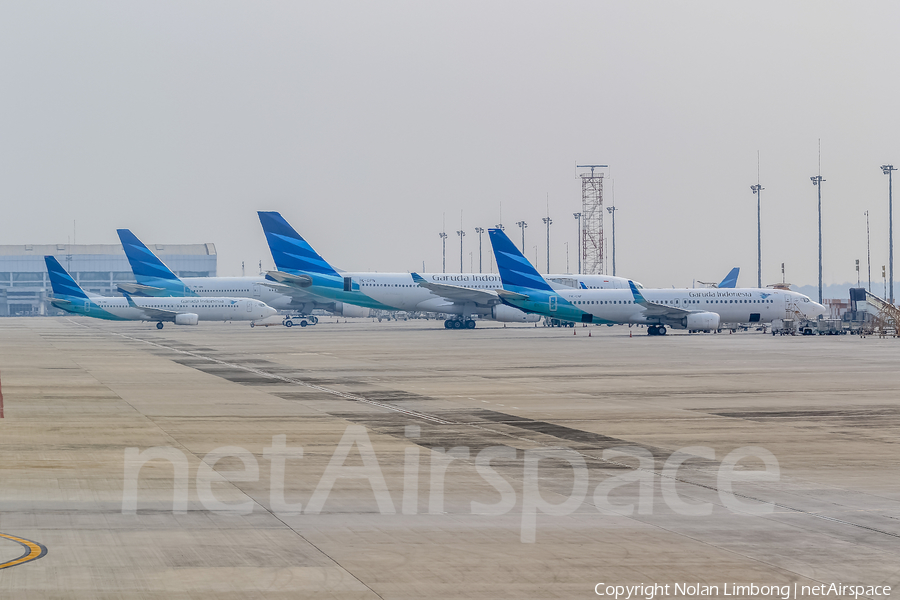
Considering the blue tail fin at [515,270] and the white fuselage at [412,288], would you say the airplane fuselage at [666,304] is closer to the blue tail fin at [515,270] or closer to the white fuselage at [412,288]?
the blue tail fin at [515,270]

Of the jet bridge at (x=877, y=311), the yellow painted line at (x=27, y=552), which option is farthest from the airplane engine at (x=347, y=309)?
the yellow painted line at (x=27, y=552)

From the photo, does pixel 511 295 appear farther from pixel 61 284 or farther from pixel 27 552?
pixel 27 552

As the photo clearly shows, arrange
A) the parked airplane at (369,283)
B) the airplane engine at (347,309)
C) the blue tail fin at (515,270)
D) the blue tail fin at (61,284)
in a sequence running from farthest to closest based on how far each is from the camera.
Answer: the blue tail fin at (61,284)
the airplane engine at (347,309)
the parked airplane at (369,283)
the blue tail fin at (515,270)

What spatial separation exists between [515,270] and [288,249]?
2172 centimetres

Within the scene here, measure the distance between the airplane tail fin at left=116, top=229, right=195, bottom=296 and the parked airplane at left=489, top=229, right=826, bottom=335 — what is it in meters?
40.7

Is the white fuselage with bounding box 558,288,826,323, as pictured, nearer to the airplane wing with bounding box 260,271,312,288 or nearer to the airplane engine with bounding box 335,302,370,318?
the airplane wing with bounding box 260,271,312,288

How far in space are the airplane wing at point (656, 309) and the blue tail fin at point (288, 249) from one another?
27494 mm

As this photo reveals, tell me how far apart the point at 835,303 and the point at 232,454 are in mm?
88113

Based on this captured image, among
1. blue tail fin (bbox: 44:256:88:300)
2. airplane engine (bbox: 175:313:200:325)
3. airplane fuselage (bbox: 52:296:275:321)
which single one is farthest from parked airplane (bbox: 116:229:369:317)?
airplane engine (bbox: 175:313:200:325)

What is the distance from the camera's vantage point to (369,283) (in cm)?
9031

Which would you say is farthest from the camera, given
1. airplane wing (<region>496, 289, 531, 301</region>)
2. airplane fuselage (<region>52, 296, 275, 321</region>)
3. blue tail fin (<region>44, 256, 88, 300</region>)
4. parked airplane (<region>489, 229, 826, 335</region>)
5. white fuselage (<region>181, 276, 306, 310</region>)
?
white fuselage (<region>181, 276, 306, 310</region>)

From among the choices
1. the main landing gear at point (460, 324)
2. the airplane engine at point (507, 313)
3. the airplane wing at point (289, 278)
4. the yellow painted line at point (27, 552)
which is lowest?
the yellow painted line at point (27, 552)

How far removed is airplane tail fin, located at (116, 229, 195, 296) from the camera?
106188 millimetres

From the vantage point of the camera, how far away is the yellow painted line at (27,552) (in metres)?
11.0
